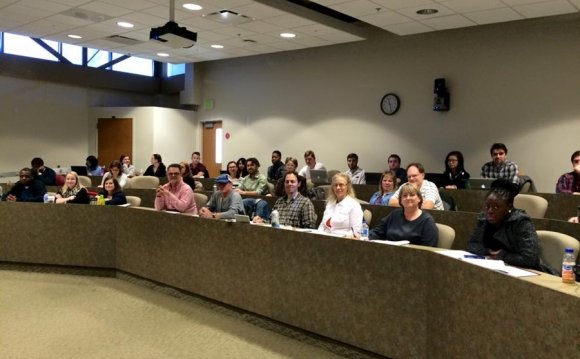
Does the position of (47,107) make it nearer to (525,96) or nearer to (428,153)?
(428,153)

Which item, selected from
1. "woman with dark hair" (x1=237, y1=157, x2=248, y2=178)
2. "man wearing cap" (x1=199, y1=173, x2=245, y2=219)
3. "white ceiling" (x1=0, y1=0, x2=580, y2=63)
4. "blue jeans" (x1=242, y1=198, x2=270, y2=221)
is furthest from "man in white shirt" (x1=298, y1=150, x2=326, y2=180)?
"man wearing cap" (x1=199, y1=173, x2=245, y2=219)

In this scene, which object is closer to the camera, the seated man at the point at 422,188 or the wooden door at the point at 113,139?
the seated man at the point at 422,188

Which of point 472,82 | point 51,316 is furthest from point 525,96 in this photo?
point 51,316

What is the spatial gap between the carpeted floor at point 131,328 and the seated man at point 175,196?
826mm

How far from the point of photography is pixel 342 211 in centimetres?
440

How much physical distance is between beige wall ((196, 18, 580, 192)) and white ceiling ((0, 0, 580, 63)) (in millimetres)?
802

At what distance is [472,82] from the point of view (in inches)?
332

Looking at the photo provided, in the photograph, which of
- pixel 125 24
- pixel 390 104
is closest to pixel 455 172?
pixel 390 104

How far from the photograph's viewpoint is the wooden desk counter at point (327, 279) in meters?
2.26

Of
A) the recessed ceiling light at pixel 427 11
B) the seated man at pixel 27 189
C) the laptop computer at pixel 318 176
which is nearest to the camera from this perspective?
the seated man at pixel 27 189

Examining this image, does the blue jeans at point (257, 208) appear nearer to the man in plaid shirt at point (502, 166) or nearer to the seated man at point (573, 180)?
the man in plaid shirt at point (502, 166)

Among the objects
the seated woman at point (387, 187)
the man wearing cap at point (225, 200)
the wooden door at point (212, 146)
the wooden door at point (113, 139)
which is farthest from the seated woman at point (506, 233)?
the wooden door at point (113, 139)

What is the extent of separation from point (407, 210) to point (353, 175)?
4827 millimetres

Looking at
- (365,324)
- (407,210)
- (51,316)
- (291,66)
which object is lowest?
(51,316)
